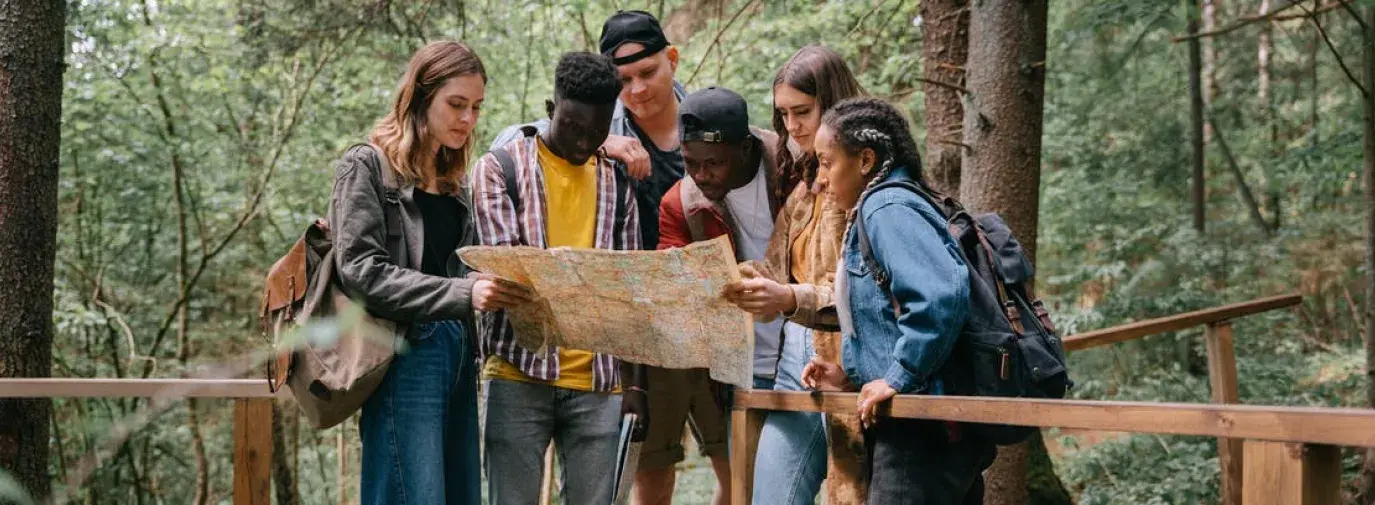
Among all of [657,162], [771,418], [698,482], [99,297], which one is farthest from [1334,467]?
[99,297]

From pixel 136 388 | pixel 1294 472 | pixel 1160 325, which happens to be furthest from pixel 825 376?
pixel 1160 325

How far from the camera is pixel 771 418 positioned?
3.10 m

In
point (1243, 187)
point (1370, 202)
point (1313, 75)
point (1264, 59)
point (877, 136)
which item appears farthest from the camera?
point (1264, 59)

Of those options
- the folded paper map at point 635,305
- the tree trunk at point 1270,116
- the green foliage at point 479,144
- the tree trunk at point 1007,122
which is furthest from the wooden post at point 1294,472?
the tree trunk at point 1270,116

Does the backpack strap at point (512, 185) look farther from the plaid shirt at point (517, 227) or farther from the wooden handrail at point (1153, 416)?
the wooden handrail at point (1153, 416)

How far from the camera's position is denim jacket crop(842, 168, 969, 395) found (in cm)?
231

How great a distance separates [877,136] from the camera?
2598mm

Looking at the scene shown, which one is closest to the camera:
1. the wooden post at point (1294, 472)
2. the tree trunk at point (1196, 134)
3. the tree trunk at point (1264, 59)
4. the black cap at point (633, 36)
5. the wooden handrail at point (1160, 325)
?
the wooden post at point (1294, 472)

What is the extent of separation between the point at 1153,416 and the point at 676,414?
188 cm

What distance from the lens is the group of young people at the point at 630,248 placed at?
2.49 m

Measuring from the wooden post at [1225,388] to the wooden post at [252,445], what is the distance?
4.55 m

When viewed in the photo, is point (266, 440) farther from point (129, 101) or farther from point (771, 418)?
point (129, 101)

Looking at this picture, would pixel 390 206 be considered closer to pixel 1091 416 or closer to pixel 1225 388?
pixel 1091 416

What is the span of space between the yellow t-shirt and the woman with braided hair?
2.58ft
